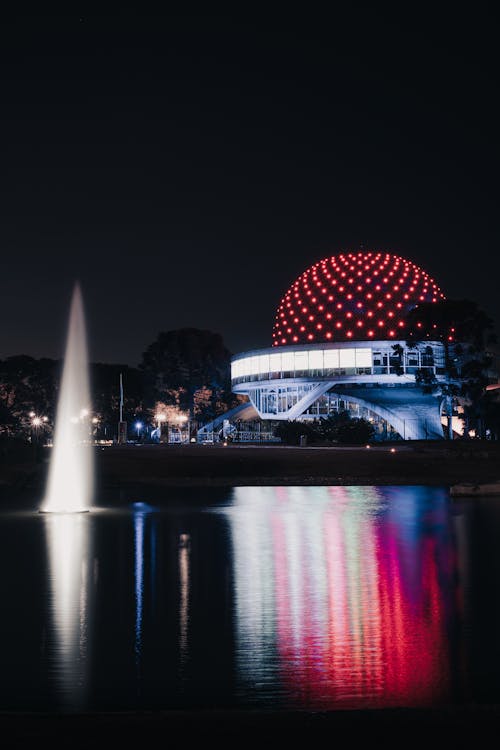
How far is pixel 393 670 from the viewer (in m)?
10.8

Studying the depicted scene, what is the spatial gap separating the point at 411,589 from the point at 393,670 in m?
5.87

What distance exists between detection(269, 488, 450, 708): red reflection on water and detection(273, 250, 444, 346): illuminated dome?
81.5 meters

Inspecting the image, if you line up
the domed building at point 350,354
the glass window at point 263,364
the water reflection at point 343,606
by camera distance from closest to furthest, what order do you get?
1. the water reflection at point 343,606
2. the domed building at point 350,354
3. the glass window at point 263,364

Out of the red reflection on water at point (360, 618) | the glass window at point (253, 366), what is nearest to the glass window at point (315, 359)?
the glass window at point (253, 366)

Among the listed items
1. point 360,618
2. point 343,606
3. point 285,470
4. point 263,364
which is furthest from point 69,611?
point 263,364

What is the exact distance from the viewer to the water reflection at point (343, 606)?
406 inches

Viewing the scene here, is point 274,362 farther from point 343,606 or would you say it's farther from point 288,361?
point 343,606

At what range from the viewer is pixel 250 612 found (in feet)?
48.3

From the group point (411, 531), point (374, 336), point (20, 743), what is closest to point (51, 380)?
point (374, 336)

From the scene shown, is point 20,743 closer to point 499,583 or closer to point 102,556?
point 499,583

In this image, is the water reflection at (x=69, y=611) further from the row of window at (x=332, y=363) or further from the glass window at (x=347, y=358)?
the glass window at (x=347, y=358)

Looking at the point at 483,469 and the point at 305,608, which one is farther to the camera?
the point at 483,469

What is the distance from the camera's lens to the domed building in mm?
A: 96438

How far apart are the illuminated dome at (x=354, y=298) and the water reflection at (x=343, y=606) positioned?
251 ft
